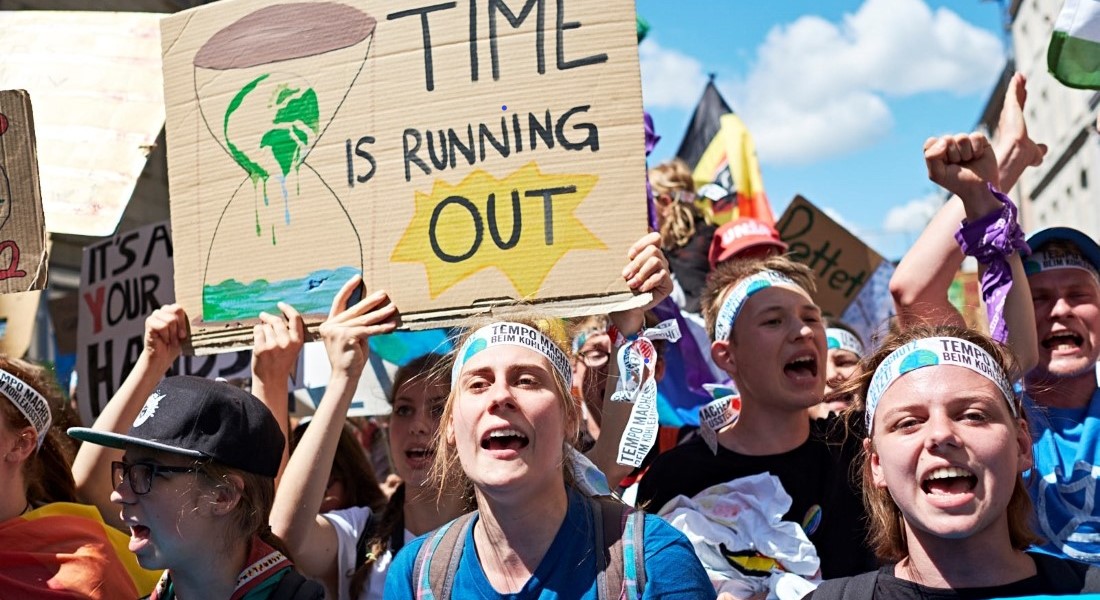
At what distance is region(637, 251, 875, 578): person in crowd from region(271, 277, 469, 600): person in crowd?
703 millimetres

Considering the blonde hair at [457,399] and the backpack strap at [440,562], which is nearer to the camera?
the backpack strap at [440,562]

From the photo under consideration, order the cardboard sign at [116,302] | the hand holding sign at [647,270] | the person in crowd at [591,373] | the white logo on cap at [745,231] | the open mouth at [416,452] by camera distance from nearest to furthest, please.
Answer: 1. the hand holding sign at [647,270]
2. the open mouth at [416,452]
3. the person in crowd at [591,373]
4. the cardboard sign at [116,302]
5. the white logo on cap at [745,231]

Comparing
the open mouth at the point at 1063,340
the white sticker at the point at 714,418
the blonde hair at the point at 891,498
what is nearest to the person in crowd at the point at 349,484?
the white sticker at the point at 714,418

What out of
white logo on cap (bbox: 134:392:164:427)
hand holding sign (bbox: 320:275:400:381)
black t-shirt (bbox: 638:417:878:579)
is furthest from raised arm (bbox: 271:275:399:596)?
black t-shirt (bbox: 638:417:878:579)

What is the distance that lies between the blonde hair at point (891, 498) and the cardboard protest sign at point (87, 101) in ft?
7.90

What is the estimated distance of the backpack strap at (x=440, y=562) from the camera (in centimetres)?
243

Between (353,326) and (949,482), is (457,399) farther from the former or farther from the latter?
(949,482)

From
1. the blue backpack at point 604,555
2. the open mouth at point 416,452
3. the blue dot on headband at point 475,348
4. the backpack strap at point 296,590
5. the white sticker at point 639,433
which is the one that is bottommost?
the backpack strap at point 296,590

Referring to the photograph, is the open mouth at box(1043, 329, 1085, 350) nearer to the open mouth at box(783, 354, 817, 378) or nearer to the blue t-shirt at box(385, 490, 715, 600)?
the open mouth at box(783, 354, 817, 378)

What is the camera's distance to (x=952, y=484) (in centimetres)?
226

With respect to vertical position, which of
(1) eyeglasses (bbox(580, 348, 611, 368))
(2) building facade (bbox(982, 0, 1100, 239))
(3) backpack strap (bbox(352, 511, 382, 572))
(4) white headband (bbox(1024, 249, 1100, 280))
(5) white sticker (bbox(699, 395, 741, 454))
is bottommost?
(3) backpack strap (bbox(352, 511, 382, 572))

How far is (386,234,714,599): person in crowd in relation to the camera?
2.37 meters

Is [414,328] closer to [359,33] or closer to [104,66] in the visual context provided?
[359,33]

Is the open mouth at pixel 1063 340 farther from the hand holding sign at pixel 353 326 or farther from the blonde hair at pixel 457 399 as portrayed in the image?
the hand holding sign at pixel 353 326
